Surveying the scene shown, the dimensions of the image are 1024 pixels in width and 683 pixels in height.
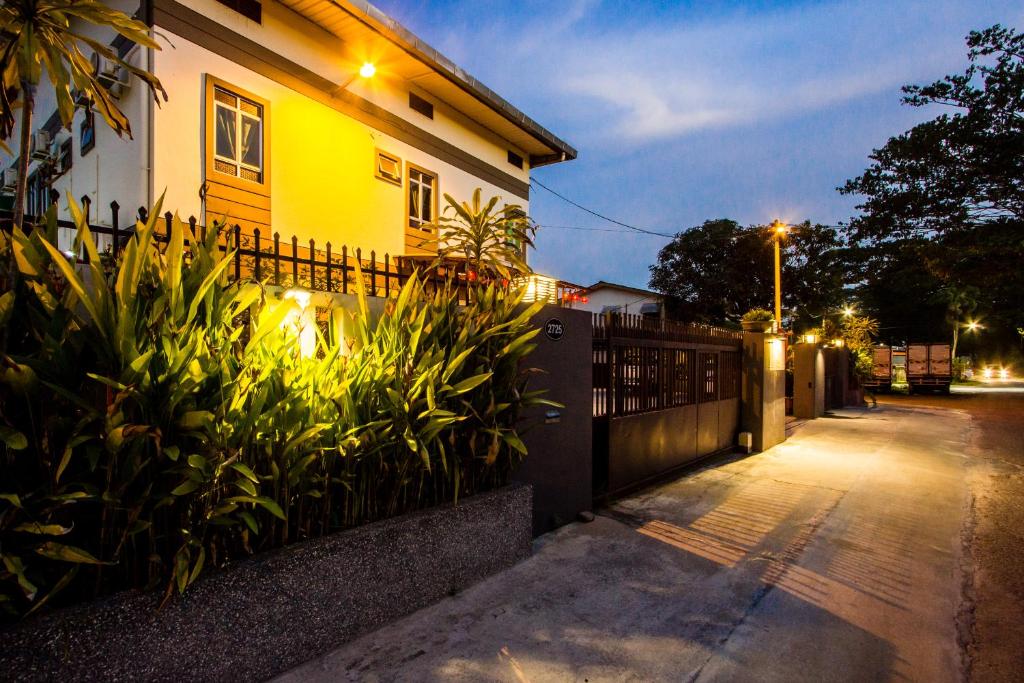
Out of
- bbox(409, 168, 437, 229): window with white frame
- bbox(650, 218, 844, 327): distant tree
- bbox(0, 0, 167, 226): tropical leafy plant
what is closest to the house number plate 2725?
bbox(0, 0, 167, 226): tropical leafy plant

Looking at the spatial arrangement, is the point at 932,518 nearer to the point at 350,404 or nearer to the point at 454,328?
the point at 454,328

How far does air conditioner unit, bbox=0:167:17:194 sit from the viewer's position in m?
10.5

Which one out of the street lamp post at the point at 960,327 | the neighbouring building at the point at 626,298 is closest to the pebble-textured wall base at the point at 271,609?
the neighbouring building at the point at 626,298

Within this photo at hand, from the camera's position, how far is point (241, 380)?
2439 mm

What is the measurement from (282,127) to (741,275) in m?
31.7

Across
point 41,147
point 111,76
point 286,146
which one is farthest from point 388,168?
point 41,147

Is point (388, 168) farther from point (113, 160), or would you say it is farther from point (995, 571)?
point (995, 571)

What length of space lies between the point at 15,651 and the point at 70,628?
0.15 meters

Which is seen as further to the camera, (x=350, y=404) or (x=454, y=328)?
(x=454, y=328)

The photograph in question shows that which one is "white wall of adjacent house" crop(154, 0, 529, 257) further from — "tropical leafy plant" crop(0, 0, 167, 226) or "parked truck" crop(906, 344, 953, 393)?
"parked truck" crop(906, 344, 953, 393)

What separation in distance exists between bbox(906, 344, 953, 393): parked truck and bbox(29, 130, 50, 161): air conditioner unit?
3496 cm

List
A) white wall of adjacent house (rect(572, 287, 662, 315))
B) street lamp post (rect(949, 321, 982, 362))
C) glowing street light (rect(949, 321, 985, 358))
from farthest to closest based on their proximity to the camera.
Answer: glowing street light (rect(949, 321, 985, 358))
street lamp post (rect(949, 321, 982, 362))
white wall of adjacent house (rect(572, 287, 662, 315))

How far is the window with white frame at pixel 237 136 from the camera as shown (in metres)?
7.82

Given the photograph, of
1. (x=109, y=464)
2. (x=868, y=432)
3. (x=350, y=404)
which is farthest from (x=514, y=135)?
(x=109, y=464)
